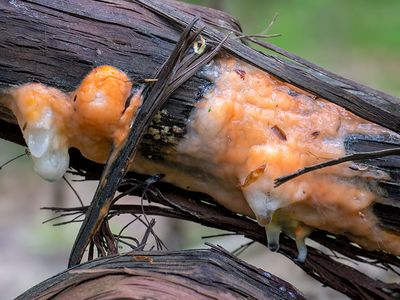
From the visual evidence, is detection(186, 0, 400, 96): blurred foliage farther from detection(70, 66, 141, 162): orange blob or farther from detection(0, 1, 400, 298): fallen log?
detection(70, 66, 141, 162): orange blob

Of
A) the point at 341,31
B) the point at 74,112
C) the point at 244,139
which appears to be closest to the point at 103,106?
the point at 74,112

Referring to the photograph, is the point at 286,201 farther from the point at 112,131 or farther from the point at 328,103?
the point at 112,131

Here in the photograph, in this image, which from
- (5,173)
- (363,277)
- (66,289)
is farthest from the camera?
(5,173)

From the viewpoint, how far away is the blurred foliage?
638 centimetres

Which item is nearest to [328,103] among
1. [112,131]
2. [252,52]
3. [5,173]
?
[252,52]

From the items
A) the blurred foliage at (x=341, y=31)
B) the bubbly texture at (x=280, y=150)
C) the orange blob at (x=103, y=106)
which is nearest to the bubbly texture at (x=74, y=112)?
the orange blob at (x=103, y=106)

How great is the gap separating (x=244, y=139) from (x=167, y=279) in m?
0.32

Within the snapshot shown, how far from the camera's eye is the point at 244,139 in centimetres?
121

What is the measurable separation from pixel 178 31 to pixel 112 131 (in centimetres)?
26

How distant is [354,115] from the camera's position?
1.26 metres

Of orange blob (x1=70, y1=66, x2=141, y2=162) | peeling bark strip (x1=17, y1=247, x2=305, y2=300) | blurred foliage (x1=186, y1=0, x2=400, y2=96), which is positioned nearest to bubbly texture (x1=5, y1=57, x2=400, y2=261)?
orange blob (x1=70, y1=66, x2=141, y2=162)

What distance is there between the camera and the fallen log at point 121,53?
1.19 metres

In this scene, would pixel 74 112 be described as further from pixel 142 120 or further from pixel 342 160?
pixel 342 160

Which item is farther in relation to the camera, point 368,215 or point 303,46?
point 303,46
